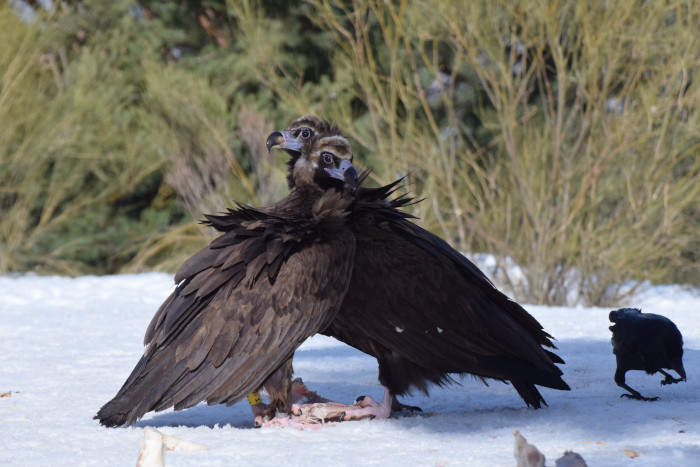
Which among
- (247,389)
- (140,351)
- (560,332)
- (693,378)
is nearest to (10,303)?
(140,351)

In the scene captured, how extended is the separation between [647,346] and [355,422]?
1.14 m

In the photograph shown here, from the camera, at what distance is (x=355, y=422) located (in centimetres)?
334

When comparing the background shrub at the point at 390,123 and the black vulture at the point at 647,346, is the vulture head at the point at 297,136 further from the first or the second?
the background shrub at the point at 390,123

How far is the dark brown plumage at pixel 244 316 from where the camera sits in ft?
10.2

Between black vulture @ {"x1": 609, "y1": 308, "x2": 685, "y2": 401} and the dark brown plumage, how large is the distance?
44.6 inches

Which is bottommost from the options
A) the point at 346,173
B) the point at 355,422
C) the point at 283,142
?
the point at 355,422

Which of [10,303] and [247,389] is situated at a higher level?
[10,303]

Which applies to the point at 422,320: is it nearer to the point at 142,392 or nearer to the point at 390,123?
the point at 142,392

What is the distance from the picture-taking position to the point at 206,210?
10.2m

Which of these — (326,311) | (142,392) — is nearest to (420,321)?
(326,311)

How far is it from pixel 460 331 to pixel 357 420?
500mm

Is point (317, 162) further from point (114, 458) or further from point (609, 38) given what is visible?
point (609, 38)

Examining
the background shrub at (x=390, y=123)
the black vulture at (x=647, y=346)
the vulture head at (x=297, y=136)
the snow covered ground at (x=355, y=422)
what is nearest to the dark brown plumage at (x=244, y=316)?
the snow covered ground at (x=355, y=422)

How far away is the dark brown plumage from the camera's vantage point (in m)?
3.12
